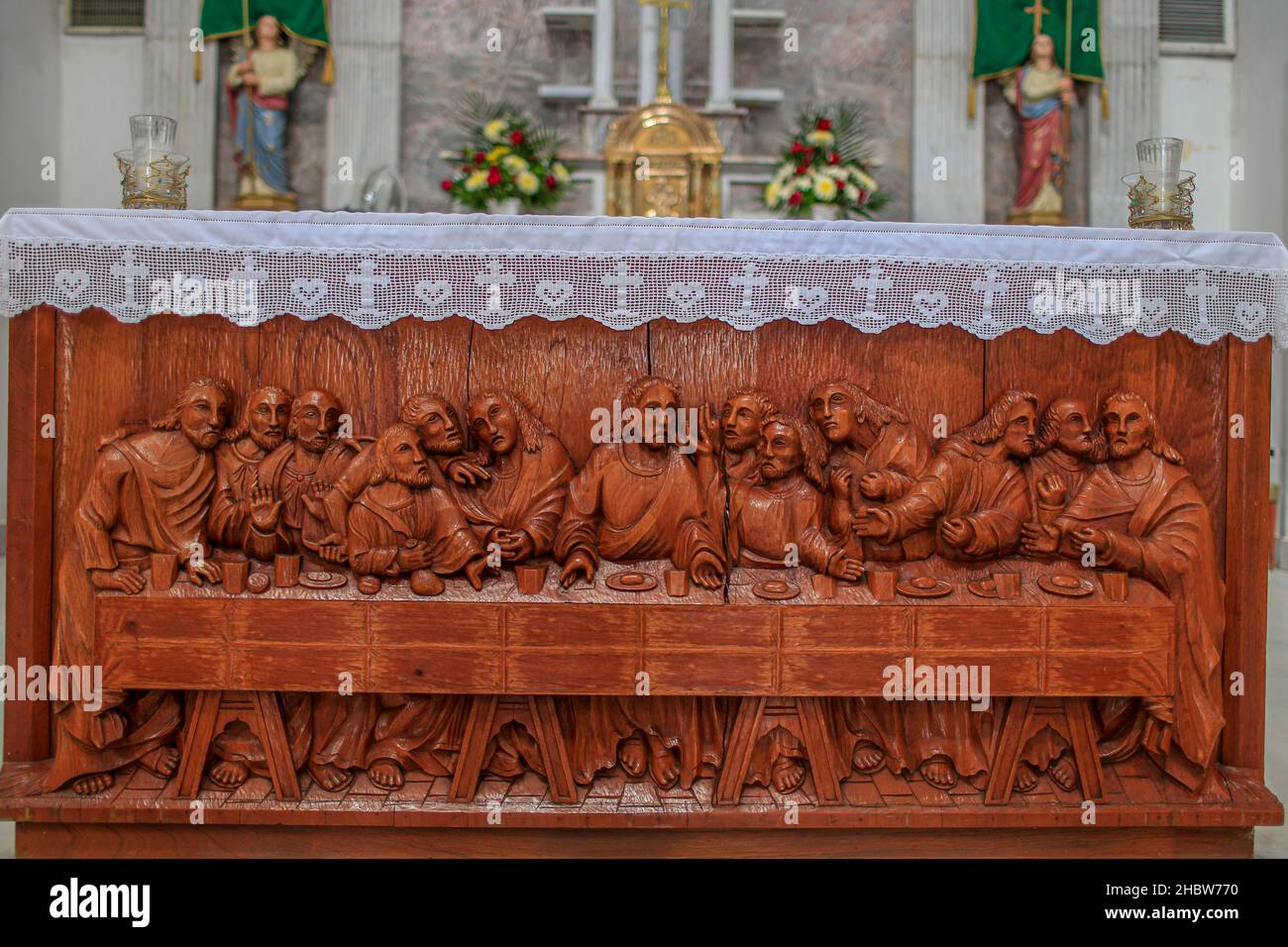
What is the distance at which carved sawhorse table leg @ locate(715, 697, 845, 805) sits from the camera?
9.16 feet

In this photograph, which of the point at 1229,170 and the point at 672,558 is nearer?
the point at 672,558

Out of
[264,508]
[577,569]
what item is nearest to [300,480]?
[264,508]

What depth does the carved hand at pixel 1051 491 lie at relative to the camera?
287 cm

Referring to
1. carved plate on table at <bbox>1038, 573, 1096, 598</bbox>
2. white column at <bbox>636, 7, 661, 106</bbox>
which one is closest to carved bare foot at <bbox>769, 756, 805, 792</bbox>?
carved plate on table at <bbox>1038, 573, 1096, 598</bbox>

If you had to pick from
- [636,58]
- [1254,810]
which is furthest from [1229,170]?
[1254,810]

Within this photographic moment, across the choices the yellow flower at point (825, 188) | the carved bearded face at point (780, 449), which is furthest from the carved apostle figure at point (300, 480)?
the yellow flower at point (825, 188)

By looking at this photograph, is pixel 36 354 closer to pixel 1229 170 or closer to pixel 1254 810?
pixel 1254 810

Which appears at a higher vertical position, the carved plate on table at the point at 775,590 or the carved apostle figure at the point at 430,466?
the carved apostle figure at the point at 430,466

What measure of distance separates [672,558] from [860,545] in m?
0.49

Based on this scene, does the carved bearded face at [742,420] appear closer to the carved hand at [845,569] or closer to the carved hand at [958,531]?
the carved hand at [845,569]

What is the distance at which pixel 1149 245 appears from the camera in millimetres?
2871

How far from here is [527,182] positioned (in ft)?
18.3

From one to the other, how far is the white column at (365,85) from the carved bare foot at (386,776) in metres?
4.83

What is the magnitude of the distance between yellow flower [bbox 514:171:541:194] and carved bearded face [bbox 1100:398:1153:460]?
3.49 meters
